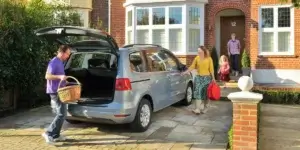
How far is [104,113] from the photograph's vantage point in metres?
6.80

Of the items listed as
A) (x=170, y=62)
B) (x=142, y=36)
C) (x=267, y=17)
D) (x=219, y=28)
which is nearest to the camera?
(x=170, y=62)

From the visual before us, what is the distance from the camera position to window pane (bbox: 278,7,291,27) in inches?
565

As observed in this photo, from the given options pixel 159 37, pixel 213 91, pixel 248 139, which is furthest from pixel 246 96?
pixel 159 37

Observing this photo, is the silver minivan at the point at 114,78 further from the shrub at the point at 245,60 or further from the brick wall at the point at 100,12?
the brick wall at the point at 100,12

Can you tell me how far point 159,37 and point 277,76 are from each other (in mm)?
5100

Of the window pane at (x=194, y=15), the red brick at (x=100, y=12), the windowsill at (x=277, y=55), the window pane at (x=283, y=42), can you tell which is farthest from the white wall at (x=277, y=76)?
the red brick at (x=100, y=12)

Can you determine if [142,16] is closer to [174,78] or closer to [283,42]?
[283,42]

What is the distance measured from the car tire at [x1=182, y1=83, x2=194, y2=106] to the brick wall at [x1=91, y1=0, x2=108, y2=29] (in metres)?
8.24

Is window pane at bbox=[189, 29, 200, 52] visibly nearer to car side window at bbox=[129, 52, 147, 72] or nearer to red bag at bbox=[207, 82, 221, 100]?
red bag at bbox=[207, 82, 221, 100]

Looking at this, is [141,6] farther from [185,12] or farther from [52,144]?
[52,144]

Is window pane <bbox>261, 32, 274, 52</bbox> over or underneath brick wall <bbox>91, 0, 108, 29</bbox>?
underneath

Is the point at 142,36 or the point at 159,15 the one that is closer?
the point at 159,15

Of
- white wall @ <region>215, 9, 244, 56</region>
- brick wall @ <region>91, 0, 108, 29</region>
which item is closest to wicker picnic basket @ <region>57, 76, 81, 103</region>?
white wall @ <region>215, 9, 244, 56</region>

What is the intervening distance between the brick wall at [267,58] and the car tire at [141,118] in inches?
324
